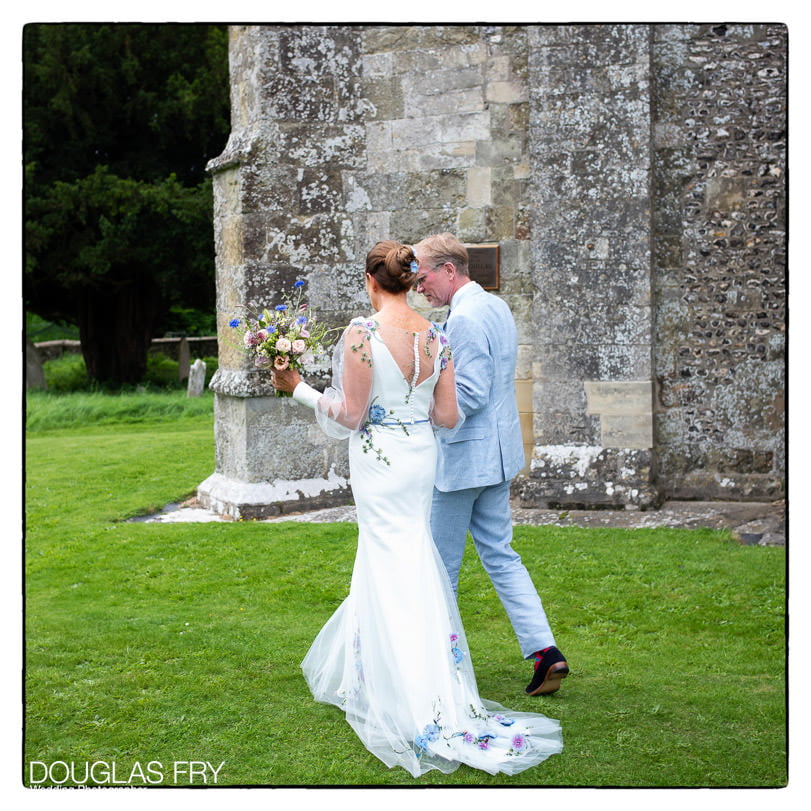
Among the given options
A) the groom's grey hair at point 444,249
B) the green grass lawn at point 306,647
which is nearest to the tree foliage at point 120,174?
the green grass lawn at point 306,647

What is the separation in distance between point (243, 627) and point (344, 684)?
1.42 metres

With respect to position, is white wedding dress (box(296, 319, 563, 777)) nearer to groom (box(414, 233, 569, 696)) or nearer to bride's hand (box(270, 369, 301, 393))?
bride's hand (box(270, 369, 301, 393))

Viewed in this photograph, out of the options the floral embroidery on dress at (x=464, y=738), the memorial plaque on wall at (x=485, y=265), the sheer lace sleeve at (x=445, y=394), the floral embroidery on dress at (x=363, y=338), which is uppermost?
→ the memorial plaque on wall at (x=485, y=265)

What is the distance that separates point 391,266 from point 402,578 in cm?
128

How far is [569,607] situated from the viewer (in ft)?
20.2

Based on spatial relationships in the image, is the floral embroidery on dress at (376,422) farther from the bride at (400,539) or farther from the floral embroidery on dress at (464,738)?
the floral embroidery on dress at (464,738)

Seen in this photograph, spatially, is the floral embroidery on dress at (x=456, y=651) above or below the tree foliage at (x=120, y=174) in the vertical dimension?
below

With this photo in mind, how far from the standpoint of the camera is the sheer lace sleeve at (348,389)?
427 cm

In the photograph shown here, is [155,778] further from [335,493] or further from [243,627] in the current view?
[335,493]

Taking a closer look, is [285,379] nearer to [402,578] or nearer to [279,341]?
[279,341]

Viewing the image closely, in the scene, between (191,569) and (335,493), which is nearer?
(191,569)

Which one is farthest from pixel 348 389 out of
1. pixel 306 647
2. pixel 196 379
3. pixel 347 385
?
pixel 196 379

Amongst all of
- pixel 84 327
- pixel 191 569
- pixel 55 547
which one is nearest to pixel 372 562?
pixel 191 569

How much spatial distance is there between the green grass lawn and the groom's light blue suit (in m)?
0.47
